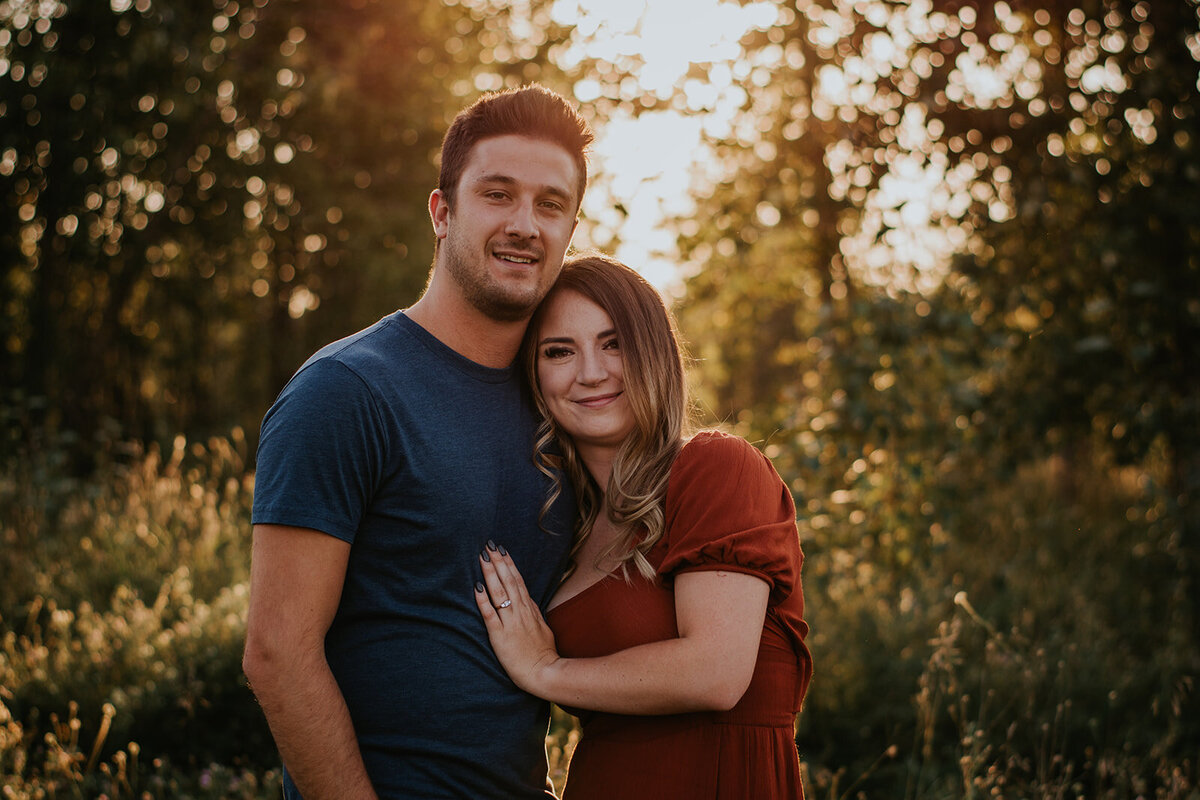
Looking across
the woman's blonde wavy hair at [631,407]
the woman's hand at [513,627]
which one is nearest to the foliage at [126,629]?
the woman's hand at [513,627]

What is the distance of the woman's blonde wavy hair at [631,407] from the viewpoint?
8.28 ft

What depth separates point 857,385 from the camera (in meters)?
4.95

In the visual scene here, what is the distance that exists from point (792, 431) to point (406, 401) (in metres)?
3.27

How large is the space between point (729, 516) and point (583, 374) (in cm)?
62

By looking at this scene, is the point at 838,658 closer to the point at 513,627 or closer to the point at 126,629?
the point at 513,627

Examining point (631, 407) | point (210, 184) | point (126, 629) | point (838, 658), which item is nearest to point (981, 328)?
point (838, 658)

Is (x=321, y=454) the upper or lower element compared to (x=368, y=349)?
lower

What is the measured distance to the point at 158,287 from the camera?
29.3 ft

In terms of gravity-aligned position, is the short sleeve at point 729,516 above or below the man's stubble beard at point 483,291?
below

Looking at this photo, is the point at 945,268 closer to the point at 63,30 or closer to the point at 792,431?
the point at 792,431

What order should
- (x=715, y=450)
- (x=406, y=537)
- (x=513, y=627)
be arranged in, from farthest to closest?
1. (x=715, y=450)
2. (x=513, y=627)
3. (x=406, y=537)

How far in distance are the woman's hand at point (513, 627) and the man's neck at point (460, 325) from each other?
0.53m

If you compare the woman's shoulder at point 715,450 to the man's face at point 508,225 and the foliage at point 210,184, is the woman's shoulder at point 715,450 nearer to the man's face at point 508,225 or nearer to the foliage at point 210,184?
the man's face at point 508,225

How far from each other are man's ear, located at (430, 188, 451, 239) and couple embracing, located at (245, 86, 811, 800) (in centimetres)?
1
